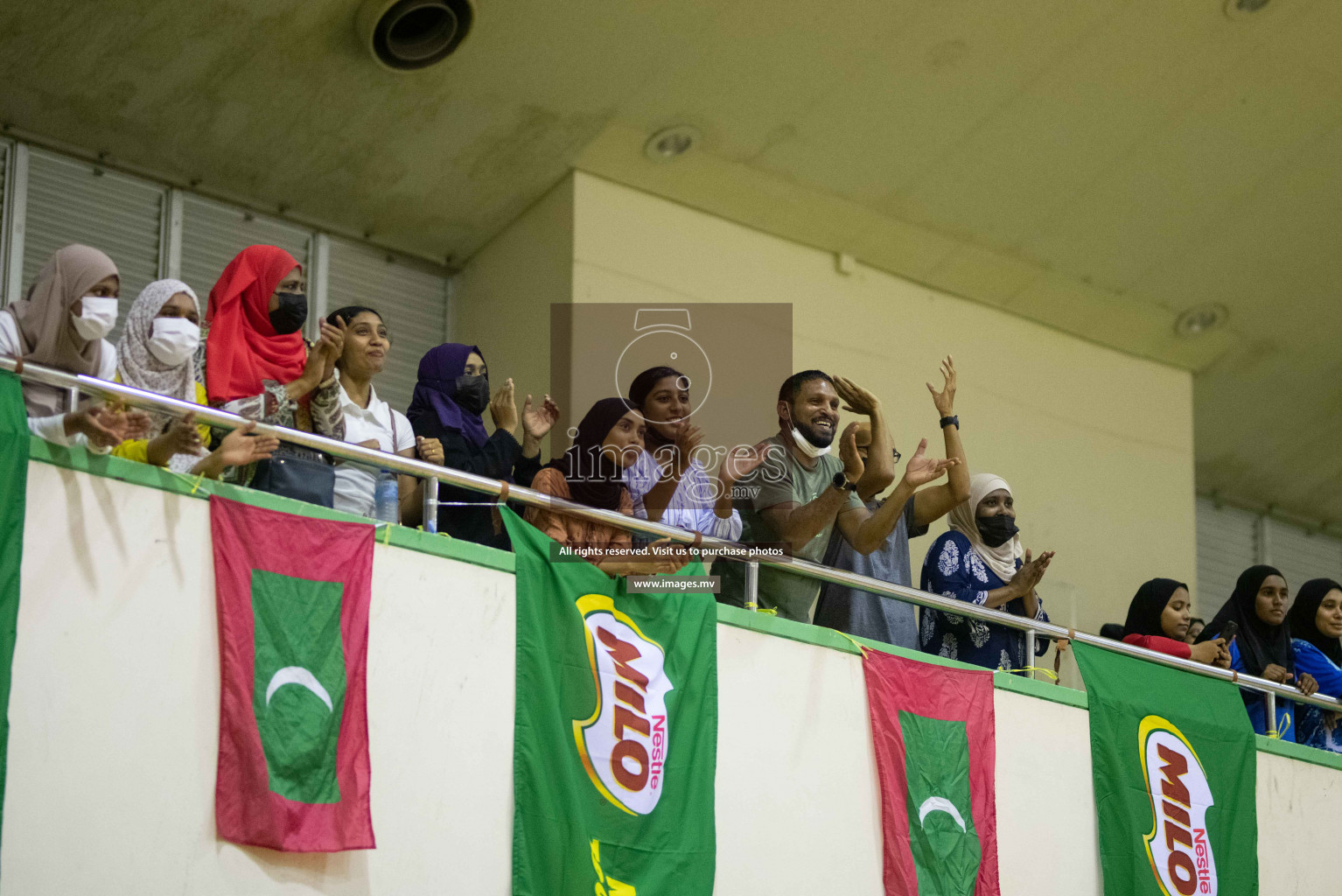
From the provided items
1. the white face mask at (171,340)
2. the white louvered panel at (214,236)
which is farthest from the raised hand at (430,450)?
the white louvered panel at (214,236)

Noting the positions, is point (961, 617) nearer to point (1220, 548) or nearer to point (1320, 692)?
point (1320, 692)

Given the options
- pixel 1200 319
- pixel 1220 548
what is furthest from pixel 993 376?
pixel 1220 548

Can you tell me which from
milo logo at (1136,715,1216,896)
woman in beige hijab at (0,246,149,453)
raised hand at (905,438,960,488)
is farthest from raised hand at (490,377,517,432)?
milo logo at (1136,715,1216,896)

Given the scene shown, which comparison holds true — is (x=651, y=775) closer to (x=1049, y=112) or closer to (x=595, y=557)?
(x=595, y=557)

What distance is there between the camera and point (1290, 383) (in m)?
9.39

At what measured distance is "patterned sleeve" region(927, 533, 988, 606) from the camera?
530 centimetres

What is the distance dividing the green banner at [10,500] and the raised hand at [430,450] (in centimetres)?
119

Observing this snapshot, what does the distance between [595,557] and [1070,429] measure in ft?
16.3

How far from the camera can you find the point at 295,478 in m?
4.04

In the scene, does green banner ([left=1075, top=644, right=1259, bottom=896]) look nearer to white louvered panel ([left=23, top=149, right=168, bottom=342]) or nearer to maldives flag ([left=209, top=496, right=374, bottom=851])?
maldives flag ([left=209, top=496, right=374, bottom=851])

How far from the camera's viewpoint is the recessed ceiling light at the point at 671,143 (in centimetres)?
721

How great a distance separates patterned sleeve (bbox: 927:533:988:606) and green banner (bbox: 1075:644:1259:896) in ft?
1.48

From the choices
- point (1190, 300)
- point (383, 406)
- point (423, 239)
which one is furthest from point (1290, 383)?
point (383, 406)

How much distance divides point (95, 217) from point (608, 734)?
400 cm
